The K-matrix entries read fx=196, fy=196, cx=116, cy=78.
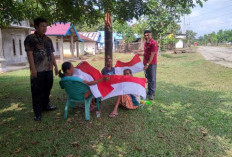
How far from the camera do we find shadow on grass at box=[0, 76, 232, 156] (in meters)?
3.14

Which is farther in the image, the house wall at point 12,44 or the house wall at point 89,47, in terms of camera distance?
the house wall at point 89,47

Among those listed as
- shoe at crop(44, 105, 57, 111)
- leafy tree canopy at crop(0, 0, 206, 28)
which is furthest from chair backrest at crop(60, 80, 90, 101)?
leafy tree canopy at crop(0, 0, 206, 28)

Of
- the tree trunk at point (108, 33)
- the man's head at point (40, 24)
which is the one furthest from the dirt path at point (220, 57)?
the man's head at point (40, 24)

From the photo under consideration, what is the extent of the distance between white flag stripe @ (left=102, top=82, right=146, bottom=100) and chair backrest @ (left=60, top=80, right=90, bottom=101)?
501 mm

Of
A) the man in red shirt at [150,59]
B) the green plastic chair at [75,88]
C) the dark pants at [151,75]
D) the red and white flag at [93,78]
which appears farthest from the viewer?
the dark pants at [151,75]

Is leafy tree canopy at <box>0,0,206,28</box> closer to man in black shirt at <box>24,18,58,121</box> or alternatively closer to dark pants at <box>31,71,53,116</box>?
man in black shirt at <box>24,18,58,121</box>

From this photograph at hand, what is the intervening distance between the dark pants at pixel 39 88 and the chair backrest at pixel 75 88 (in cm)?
52

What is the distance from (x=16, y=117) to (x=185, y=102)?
4395mm

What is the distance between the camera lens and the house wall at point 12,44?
16250mm

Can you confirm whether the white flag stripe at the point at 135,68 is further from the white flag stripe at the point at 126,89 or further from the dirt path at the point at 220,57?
the dirt path at the point at 220,57

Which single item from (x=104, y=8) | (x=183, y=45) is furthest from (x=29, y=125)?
(x=183, y=45)

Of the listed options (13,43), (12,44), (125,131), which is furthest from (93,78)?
(13,43)

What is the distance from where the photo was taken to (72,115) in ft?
15.2

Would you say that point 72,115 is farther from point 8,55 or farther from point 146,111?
point 8,55
